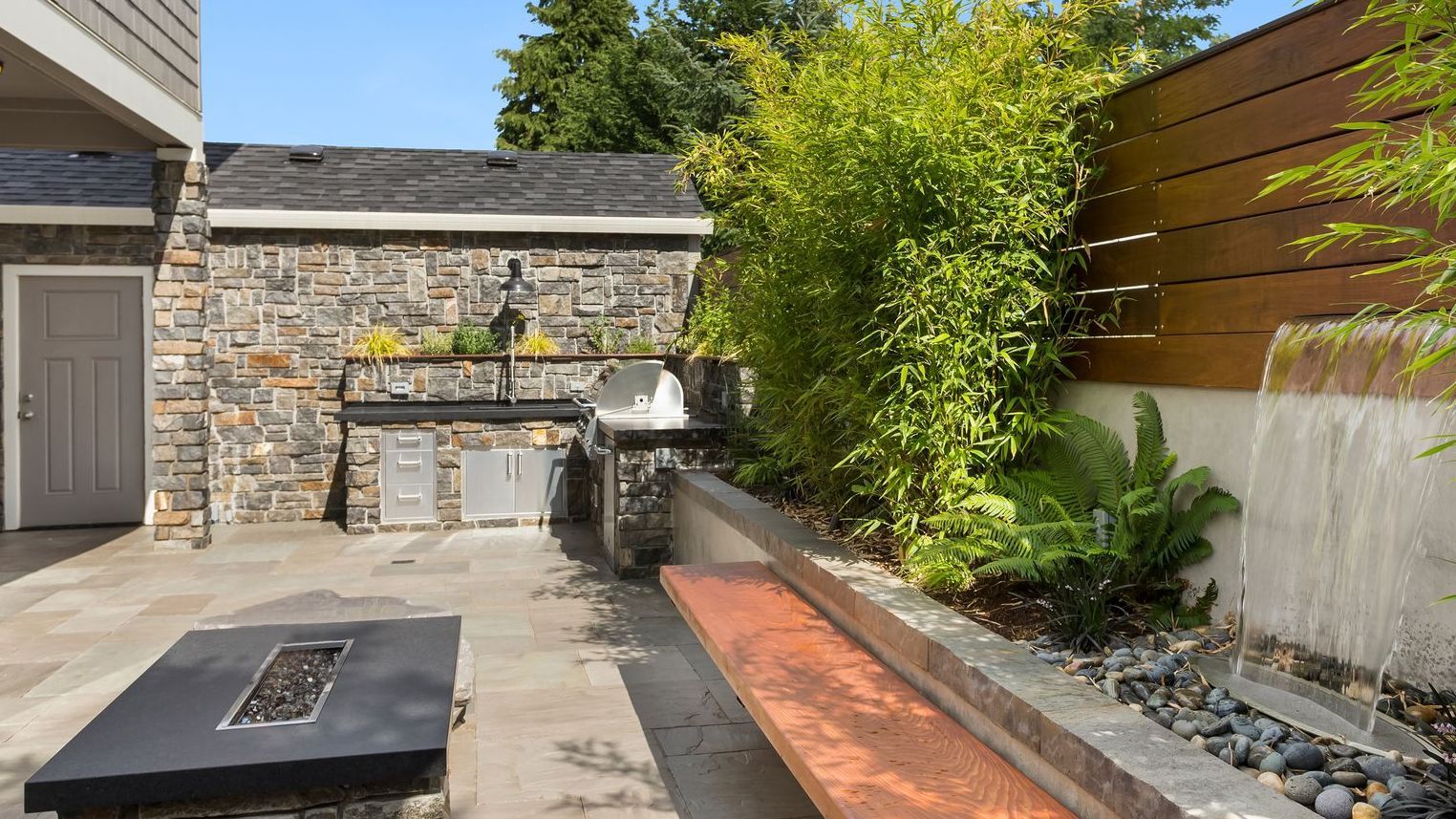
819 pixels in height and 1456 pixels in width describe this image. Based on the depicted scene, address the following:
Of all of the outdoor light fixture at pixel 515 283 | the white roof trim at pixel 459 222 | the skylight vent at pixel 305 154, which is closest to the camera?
the white roof trim at pixel 459 222

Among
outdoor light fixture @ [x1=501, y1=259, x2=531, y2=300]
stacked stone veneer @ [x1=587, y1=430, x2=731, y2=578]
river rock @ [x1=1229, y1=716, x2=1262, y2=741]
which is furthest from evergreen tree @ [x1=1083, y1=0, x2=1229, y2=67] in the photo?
river rock @ [x1=1229, y1=716, x2=1262, y2=741]

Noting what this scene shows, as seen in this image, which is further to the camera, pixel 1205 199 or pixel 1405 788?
pixel 1205 199

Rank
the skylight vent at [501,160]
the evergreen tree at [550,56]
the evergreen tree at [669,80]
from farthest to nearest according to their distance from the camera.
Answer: the evergreen tree at [550,56]
the evergreen tree at [669,80]
the skylight vent at [501,160]

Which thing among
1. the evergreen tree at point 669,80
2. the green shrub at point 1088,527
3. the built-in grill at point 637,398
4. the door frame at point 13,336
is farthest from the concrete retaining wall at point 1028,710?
the evergreen tree at point 669,80

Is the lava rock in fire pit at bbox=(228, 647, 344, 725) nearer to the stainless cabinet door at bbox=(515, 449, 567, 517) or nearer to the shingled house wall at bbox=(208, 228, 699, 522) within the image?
the stainless cabinet door at bbox=(515, 449, 567, 517)

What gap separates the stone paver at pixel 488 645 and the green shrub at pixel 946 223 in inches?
45.5

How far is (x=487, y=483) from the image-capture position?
28.5 feet

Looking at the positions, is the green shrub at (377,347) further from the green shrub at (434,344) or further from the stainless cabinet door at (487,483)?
the stainless cabinet door at (487,483)

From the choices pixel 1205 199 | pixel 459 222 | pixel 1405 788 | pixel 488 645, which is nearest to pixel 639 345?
pixel 459 222

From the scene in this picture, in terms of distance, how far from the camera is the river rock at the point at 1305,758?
2223 mm

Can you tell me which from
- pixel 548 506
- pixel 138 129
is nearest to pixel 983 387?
pixel 548 506

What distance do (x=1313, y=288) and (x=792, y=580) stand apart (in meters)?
2.25

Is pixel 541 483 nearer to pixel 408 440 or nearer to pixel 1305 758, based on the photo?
pixel 408 440

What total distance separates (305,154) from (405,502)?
375 cm
